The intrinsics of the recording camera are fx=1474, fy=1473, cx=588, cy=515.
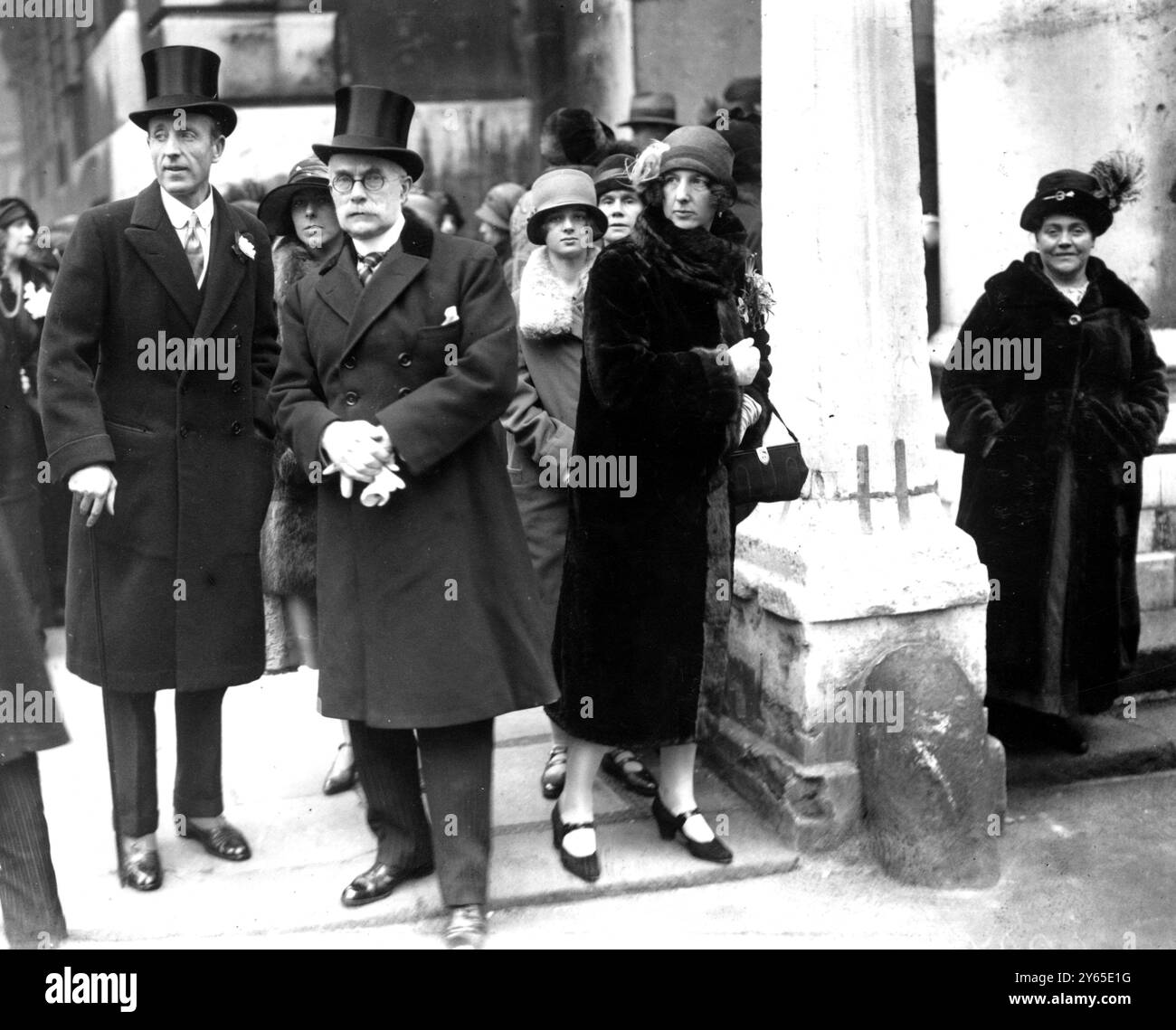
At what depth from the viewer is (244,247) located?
428cm

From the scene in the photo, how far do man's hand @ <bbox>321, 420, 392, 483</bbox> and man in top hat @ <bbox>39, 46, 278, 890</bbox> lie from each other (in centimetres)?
68

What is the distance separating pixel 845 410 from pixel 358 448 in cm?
164

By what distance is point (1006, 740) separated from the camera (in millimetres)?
5352

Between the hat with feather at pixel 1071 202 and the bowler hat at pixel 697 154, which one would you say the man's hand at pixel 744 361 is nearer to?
the bowler hat at pixel 697 154

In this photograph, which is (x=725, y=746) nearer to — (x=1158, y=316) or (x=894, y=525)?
(x=894, y=525)

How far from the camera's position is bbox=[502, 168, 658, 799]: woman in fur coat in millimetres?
4891

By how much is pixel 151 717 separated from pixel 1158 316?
429 cm

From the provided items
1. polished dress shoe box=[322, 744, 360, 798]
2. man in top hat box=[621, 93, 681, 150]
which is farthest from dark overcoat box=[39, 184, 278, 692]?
man in top hat box=[621, 93, 681, 150]

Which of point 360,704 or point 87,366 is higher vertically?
point 87,366

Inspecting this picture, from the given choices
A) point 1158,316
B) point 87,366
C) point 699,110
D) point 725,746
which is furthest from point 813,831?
point 699,110

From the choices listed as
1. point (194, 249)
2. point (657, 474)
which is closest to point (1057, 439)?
point (657, 474)
